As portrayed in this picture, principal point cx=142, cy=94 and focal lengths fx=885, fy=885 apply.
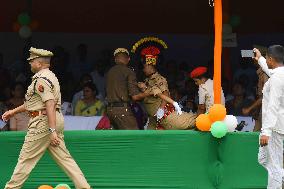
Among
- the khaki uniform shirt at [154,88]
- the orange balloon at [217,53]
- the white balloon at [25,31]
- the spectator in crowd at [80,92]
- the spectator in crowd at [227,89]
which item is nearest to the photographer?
the orange balloon at [217,53]

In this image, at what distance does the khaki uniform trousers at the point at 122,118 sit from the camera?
11.3m

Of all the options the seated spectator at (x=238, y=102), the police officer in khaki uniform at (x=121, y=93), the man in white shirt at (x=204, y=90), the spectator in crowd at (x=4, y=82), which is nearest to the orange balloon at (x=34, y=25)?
the spectator in crowd at (x=4, y=82)

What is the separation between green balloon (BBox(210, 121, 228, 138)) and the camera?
10234mm

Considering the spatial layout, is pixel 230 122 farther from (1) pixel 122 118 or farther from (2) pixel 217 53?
(1) pixel 122 118

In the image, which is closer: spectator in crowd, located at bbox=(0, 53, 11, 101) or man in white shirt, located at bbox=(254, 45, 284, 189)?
man in white shirt, located at bbox=(254, 45, 284, 189)

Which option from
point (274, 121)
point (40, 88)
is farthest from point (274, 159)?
point (40, 88)

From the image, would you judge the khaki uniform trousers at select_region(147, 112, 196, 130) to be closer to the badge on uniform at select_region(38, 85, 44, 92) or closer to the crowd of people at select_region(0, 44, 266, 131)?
the crowd of people at select_region(0, 44, 266, 131)

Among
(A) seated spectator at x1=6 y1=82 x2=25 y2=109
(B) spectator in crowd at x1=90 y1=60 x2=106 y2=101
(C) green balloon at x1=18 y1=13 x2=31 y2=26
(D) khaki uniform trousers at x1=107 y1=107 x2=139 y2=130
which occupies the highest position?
(C) green balloon at x1=18 y1=13 x2=31 y2=26

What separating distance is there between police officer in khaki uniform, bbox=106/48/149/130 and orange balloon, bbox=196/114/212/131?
1089 mm

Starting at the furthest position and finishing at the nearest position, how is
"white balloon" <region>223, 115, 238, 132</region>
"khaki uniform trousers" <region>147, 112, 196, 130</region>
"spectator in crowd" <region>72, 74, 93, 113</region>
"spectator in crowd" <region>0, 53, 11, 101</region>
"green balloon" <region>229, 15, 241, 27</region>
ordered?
"green balloon" <region>229, 15, 241, 27</region> < "spectator in crowd" <region>0, 53, 11, 101</region> < "spectator in crowd" <region>72, 74, 93, 113</region> < "khaki uniform trousers" <region>147, 112, 196, 130</region> < "white balloon" <region>223, 115, 238, 132</region>

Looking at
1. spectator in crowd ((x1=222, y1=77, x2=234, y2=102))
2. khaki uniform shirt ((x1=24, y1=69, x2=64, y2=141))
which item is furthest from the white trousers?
spectator in crowd ((x1=222, y1=77, x2=234, y2=102))

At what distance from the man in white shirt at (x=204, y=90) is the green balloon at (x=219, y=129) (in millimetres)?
658

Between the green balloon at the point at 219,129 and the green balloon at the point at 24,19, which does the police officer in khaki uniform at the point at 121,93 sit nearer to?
the green balloon at the point at 219,129

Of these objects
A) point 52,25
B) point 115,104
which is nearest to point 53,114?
point 115,104
